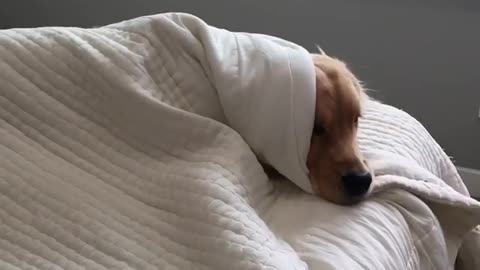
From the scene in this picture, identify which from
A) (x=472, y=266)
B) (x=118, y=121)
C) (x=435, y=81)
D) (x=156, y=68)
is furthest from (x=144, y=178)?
(x=435, y=81)

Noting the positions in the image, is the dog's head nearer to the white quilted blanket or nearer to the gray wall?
the white quilted blanket

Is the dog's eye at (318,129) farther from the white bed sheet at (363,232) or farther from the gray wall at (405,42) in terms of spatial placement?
the gray wall at (405,42)

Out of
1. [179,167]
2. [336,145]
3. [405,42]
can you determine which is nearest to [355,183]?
[336,145]

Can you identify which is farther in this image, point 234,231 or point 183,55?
point 183,55

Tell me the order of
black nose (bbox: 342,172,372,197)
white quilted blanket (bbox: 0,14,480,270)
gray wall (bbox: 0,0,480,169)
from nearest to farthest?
1. white quilted blanket (bbox: 0,14,480,270)
2. black nose (bbox: 342,172,372,197)
3. gray wall (bbox: 0,0,480,169)

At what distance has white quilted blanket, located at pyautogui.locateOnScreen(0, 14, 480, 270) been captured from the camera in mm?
1170

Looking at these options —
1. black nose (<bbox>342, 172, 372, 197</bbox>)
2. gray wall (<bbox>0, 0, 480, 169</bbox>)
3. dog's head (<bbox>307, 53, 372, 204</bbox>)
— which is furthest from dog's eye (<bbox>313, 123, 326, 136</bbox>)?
gray wall (<bbox>0, 0, 480, 169</bbox>)

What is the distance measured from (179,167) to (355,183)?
332 millimetres

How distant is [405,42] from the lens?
261cm

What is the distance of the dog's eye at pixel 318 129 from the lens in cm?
145

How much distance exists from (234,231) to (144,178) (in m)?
0.22

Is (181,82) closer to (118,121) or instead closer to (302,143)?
(118,121)

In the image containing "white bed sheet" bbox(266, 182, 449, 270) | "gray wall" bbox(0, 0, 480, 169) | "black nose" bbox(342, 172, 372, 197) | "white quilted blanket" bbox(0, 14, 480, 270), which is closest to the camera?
"white quilted blanket" bbox(0, 14, 480, 270)

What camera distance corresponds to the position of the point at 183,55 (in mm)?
1471
